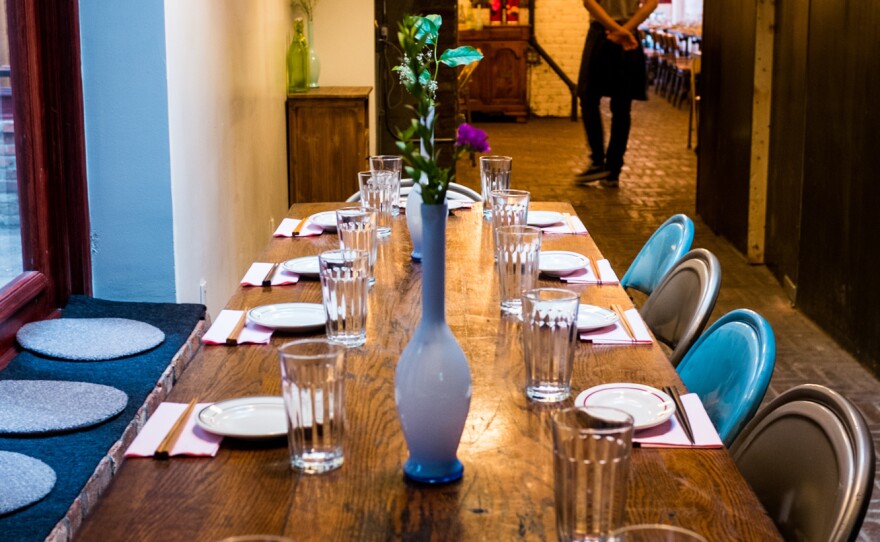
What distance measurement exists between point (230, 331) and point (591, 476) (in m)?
1.17

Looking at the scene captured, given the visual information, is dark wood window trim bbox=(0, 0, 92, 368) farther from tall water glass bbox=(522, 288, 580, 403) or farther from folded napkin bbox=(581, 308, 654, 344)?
tall water glass bbox=(522, 288, 580, 403)

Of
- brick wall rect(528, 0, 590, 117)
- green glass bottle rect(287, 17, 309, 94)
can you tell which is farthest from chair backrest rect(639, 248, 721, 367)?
brick wall rect(528, 0, 590, 117)

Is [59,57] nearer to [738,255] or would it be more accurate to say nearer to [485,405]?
[485,405]

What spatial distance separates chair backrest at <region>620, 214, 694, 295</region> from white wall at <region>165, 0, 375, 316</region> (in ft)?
4.94

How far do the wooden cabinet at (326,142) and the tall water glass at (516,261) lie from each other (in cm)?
382

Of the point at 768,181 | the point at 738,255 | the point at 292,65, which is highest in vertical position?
the point at 292,65

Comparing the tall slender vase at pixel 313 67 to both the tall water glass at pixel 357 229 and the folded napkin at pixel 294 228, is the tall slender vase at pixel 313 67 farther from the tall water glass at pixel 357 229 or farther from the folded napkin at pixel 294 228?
the tall water glass at pixel 357 229

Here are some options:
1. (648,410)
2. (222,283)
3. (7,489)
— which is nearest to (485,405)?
(648,410)

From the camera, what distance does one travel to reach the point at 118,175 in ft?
11.9

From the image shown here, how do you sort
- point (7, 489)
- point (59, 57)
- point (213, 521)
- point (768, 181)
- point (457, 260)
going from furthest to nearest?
point (768, 181)
point (59, 57)
point (457, 260)
point (7, 489)
point (213, 521)

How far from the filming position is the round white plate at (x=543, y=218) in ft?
11.5

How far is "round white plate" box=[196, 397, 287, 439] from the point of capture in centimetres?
166

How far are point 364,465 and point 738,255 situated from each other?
5.34 meters

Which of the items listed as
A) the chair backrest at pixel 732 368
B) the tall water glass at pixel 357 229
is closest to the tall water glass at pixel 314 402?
the chair backrest at pixel 732 368
